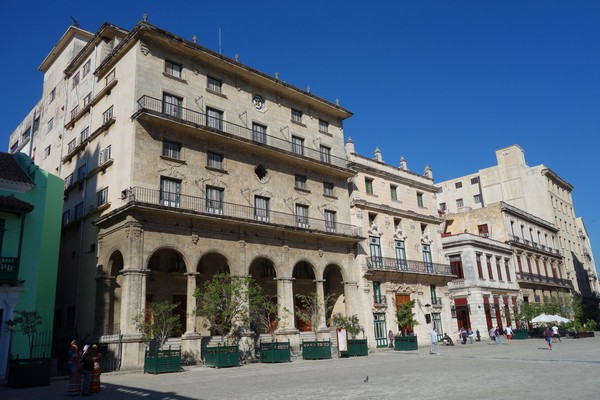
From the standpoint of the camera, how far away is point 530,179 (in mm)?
68312

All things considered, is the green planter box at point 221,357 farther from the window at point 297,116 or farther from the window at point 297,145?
the window at point 297,116

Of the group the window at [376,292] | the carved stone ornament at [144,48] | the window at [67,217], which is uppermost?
the carved stone ornament at [144,48]

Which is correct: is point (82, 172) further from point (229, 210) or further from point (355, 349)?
point (355, 349)

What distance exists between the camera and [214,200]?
96.7ft

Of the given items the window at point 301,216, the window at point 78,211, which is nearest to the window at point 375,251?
the window at point 301,216

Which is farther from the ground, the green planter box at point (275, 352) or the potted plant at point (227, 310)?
the potted plant at point (227, 310)

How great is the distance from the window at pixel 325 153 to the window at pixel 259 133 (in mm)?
5425

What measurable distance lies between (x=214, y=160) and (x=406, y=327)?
20.2 meters

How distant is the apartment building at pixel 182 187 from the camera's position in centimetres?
2625

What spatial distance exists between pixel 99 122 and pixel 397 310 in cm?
2639

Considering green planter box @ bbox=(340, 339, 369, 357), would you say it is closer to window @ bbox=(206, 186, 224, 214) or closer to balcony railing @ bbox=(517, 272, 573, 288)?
window @ bbox=(206, 186, 224, 214)

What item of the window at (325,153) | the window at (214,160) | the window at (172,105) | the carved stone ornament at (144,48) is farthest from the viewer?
the window at (325,153)

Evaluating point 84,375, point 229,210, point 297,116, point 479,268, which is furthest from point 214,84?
point 479,268

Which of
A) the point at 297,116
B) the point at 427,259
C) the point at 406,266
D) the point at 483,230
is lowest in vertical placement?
the point at 406,266
